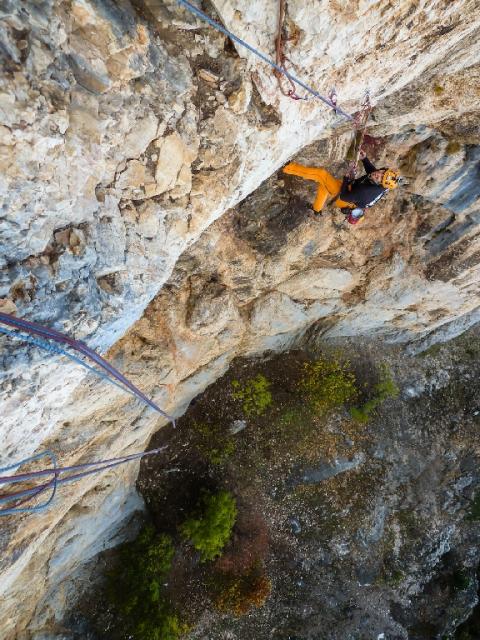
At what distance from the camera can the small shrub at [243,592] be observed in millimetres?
7285

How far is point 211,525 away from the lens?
7117mm

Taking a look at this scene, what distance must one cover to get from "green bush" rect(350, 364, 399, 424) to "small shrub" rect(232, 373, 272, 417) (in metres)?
1.93

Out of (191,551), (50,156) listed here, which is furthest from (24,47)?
(191,551)

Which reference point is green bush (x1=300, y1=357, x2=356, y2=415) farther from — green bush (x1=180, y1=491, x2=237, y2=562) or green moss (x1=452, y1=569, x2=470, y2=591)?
green moss (x1=452, y1=569, x2=470, y2=591)

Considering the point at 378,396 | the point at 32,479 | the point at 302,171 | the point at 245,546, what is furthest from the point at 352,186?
the point at 245,546

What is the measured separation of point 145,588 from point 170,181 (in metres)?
7.57

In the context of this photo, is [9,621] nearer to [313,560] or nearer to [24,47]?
[313,560]

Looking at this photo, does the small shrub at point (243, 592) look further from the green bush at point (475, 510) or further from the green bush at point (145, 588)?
the green bush at point (475, 510)

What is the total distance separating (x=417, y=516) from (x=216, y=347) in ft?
19.8

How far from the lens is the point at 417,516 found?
27.0 feet

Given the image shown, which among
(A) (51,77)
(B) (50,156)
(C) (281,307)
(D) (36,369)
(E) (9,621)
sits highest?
(A) (51,77)

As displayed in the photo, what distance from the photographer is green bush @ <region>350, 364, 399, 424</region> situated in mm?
8250

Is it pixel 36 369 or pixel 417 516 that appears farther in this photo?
pixel 417 516

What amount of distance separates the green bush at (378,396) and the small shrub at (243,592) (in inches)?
147
